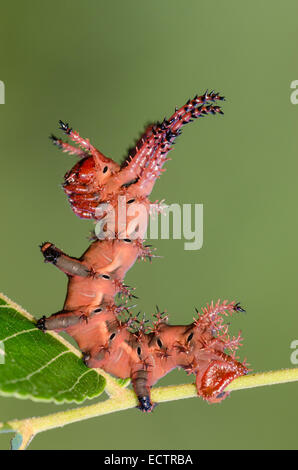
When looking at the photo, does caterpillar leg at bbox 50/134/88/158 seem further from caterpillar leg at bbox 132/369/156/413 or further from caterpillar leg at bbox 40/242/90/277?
caterpillar leg at bbox 132/369/156/413

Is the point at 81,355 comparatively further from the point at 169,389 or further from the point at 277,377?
the point at 277,377

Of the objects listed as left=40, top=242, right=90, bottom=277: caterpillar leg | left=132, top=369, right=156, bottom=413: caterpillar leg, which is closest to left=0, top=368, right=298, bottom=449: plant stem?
left=132, top=369, right=156, bottom=413: caterpillar leg

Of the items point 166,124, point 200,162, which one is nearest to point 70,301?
point 166,124
